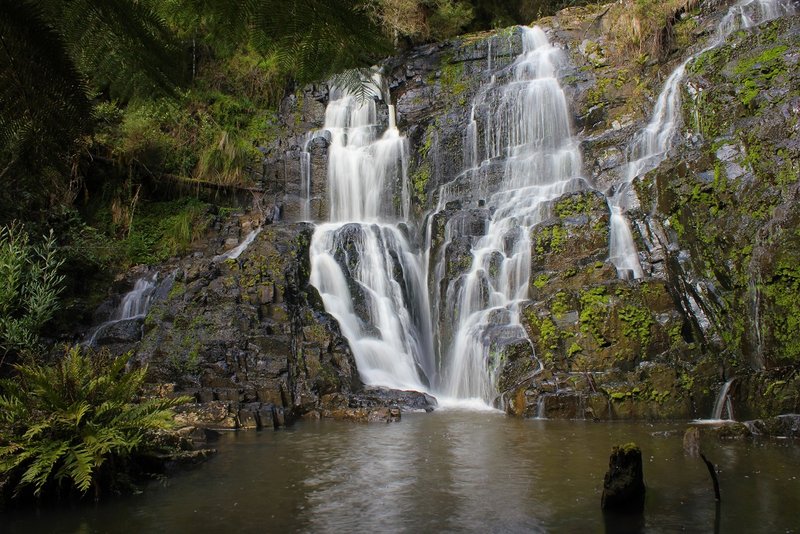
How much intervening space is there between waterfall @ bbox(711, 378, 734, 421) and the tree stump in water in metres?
5.31

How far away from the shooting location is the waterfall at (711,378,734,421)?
9805 mm

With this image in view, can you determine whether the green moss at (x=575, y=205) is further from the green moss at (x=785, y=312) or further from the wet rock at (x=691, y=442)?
the wet rock at (x=691, y=442)

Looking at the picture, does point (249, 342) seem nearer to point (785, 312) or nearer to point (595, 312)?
point (595, 312)

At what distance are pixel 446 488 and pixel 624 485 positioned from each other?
1729mm

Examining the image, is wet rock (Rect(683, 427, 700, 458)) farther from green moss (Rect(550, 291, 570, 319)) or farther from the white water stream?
green moss (Rect(550, 291, 570, 319))

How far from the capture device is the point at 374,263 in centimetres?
1552

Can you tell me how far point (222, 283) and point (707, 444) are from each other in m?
9.39

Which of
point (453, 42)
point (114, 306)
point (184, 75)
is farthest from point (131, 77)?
point (453, 42)

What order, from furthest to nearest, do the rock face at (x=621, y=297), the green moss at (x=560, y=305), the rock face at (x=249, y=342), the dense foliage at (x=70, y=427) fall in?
the green moss at (x=560, y=305) → the rock face at (x=249, y=342) → the rock face at (x=621, y=297) → the dense foliage at (x=70, y=427)

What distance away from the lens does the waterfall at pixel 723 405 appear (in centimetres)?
980

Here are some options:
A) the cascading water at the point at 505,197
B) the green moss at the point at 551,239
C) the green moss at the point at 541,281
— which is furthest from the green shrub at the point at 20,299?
the green moss at the point at 551,239

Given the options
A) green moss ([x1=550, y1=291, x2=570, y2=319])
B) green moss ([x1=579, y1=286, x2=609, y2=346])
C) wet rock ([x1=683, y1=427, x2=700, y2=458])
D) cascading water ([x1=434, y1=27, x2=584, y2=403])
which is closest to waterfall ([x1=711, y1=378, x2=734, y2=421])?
green moss ([x1=579, y1=286, x2=609, y2=346])

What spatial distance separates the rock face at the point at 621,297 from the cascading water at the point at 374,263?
0.63 metres

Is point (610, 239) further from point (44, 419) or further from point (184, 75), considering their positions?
point (184, 75)
